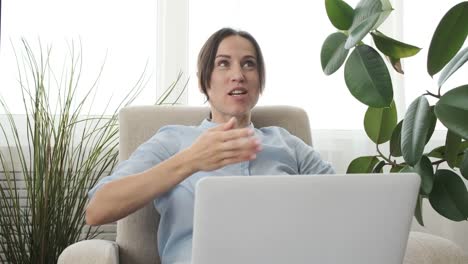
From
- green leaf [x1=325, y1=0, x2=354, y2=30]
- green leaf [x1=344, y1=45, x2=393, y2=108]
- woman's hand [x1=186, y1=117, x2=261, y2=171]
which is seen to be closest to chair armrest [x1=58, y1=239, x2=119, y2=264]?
woman's hand [x1=186, y1=117, x2=261, y2=171]

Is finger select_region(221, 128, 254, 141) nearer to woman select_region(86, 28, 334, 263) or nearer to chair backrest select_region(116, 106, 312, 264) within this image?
woman select_region(86, 28, 334, 263)

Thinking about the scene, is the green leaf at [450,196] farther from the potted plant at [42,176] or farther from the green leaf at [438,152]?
the potted plant at [42,176]

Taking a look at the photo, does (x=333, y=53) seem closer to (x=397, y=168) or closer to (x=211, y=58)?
(x=211, y=58)

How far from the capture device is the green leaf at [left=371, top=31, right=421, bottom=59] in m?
1.70

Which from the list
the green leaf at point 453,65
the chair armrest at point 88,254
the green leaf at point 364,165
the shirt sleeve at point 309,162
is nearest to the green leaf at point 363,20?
Result: the green leaf at point 453,65

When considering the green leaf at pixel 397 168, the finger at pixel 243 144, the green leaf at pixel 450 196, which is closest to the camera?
the finger at pixel 243 144

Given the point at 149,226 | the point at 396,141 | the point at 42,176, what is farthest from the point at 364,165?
the point at 42,176

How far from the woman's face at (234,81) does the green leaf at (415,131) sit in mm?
448

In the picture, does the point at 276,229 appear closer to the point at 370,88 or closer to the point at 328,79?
the point at 370,88

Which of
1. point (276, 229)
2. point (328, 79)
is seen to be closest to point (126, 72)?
point (328, 79)

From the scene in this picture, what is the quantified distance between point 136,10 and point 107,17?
0.13 metres

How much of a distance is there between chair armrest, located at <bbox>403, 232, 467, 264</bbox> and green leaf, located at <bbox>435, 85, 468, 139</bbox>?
25 centimetres

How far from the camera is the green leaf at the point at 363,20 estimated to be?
1506 millimetres

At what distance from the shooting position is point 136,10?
9.18 ft
